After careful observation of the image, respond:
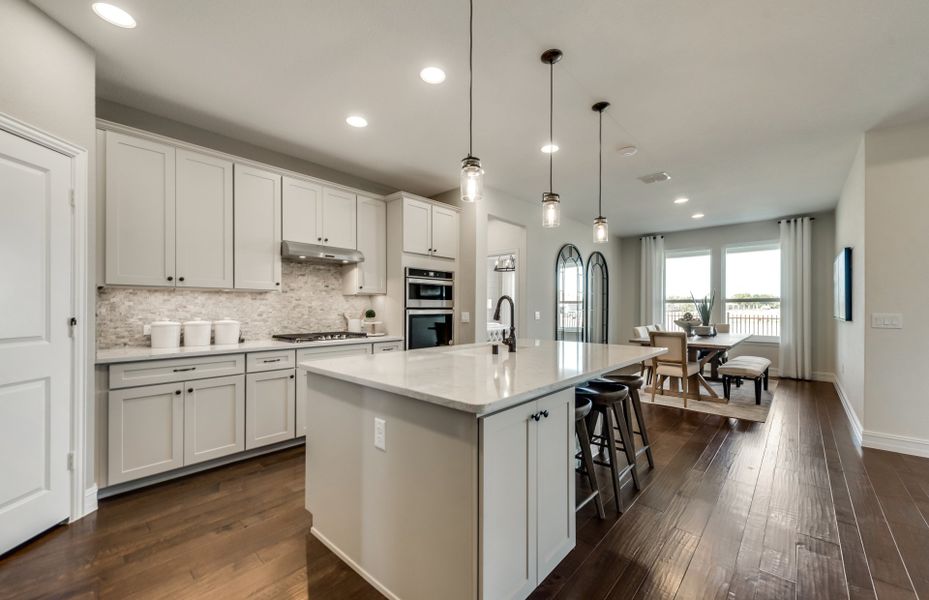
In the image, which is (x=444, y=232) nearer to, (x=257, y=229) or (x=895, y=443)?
(x=257, y=229)

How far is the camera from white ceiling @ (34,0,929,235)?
6.55 feet

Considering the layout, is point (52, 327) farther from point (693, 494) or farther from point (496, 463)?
point (693, 494)

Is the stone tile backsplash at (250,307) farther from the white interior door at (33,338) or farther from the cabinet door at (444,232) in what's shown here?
the cabinet door at (444,232)

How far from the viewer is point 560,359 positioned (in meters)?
2.29

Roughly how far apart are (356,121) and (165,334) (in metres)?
2.17

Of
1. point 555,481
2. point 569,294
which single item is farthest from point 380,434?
point 569,294

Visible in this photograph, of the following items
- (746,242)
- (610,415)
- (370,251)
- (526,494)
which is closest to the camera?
(526,494)

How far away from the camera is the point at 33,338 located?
1981 mm

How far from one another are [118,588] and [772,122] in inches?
198

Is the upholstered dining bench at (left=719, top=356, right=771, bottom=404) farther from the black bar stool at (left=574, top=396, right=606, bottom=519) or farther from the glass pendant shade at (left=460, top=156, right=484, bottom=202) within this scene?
the glass pendant shade at (left=460, top=156, right=484, bottom=202)

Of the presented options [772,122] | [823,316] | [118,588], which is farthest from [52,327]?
[823,316]

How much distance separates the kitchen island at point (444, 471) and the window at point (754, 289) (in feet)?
21.7

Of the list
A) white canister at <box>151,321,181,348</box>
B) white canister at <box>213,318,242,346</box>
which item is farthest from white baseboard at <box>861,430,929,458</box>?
white canister at <box>151,321,181,348</box>

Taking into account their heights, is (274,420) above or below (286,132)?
below
